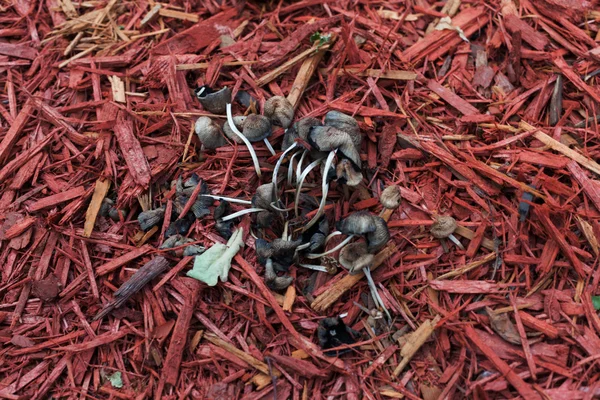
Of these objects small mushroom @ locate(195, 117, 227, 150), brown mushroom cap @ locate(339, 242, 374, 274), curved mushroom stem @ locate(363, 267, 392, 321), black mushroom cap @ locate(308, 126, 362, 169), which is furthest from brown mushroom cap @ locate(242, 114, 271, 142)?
curved mushroom stem @ locate(363, 267, 392, 321)

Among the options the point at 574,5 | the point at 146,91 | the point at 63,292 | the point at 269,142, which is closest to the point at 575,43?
the point at 574,5

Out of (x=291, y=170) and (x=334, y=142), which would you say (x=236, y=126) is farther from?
(x=334, y=142)

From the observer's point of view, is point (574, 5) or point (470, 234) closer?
point (470, 234)

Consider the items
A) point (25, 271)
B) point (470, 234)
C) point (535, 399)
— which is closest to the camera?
point (535, 399)

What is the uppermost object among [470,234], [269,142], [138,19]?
[138,19]

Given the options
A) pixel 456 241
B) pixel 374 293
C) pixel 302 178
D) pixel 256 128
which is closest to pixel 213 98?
pixel 256 128

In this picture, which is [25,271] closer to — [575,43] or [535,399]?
[535,399]
